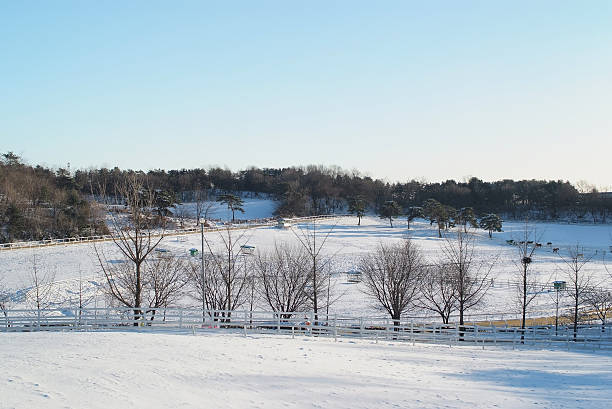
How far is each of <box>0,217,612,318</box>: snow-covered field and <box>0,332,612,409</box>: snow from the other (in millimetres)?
15683

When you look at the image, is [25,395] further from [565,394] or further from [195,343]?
[565,394]

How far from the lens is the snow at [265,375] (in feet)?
34.3

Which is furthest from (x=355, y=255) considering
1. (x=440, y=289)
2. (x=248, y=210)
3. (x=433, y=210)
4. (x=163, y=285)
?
(x=248, y=210)

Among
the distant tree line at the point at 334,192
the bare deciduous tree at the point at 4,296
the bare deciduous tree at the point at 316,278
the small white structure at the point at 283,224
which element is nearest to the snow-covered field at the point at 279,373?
the bare deciduous tree at the point at 316,278

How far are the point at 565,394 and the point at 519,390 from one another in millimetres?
1160

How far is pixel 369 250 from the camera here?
5869 centimetres

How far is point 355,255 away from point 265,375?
4298 cm

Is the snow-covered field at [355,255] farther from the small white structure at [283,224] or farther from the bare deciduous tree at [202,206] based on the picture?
the bare deciduous tree at [202,206]

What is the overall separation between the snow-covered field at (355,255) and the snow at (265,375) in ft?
51.5

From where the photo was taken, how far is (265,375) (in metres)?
12.5

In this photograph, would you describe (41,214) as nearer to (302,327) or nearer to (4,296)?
(4,296)

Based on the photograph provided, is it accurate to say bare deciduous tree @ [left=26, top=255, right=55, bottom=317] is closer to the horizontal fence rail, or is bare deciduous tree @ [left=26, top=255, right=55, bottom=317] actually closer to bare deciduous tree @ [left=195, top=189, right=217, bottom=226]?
the horizontal fence rail

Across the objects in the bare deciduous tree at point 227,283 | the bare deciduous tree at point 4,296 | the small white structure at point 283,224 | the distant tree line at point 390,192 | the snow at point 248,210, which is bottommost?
the bare deciduous tree at point 4,296

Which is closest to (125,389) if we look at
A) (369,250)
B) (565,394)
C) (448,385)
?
(448,385)
